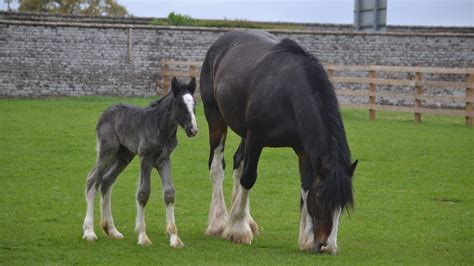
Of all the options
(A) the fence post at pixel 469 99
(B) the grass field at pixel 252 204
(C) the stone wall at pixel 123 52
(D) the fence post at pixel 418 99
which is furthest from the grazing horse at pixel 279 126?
(C) the stone wall at pixel 123 52

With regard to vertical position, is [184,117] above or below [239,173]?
above

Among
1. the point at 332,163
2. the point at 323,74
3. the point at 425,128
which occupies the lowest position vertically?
the point at 425,128

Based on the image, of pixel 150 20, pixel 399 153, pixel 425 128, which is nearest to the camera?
pixel 399 153

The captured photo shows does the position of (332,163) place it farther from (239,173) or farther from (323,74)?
(239,173)

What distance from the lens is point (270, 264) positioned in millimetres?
7406

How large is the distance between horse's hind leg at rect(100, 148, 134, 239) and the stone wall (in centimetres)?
1859

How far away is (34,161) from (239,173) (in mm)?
5081

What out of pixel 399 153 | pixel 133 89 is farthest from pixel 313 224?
pixel 133 89

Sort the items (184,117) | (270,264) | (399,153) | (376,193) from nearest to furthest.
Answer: (270,264) → (184,117) → (376,193) → (399,153)

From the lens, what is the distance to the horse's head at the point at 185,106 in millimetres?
7883

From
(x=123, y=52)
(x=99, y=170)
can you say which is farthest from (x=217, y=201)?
(x=123, y=52)

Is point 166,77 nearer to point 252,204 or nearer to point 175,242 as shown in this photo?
point 252,204

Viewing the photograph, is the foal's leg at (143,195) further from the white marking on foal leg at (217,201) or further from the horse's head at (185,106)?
the white marking on foal leg at (217,201)

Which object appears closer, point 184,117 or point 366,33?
point 184,117
